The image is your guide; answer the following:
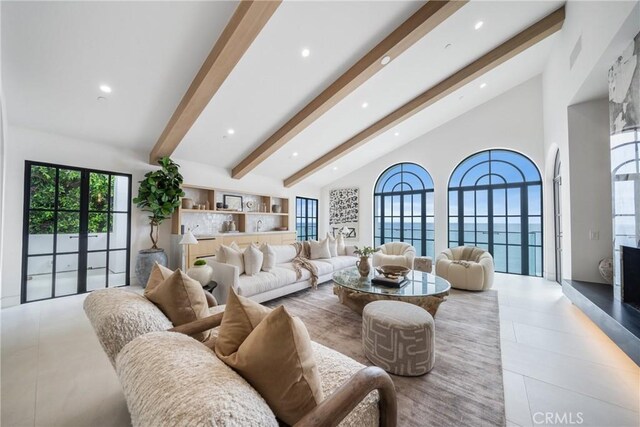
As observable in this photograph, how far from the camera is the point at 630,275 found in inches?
91.7

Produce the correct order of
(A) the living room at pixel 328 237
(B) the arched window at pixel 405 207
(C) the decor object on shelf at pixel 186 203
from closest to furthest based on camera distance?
(A) the living room at pixel 328 237
(C) the decor object on shelf at pixel 186 203
(B) the arched window at pixel 405 207

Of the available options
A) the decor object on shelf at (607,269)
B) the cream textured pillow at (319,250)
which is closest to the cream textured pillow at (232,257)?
the cream textured pillow at (319,250)

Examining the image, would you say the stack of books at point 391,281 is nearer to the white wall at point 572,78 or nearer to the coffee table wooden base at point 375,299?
the coffee table wooden base at point 375,299

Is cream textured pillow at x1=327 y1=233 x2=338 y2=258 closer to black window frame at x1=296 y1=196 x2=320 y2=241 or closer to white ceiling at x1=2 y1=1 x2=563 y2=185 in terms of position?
white ceiling at x1=2 y1=1 x2=563 y2=185

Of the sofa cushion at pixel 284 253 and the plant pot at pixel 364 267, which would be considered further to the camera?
the sofa cushion at pixel 284 253

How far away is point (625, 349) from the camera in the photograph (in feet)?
6.46

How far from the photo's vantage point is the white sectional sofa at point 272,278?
10.1ft

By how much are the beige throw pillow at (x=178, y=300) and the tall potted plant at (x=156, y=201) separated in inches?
127

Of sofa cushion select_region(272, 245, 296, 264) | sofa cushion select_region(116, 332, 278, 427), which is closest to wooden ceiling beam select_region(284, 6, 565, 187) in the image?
sofa cushion select_region(272, 245, 296, 264)

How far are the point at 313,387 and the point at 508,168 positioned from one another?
6572mm

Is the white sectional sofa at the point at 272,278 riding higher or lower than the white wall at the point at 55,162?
lower

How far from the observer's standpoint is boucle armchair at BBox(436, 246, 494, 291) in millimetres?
4055

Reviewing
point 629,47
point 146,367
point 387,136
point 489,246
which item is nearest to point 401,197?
point 387,136

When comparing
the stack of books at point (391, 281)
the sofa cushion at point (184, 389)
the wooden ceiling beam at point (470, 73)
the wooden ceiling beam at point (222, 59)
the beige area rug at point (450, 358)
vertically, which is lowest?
the beige area rug at point (450, 358)
